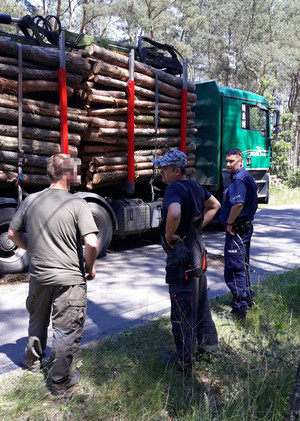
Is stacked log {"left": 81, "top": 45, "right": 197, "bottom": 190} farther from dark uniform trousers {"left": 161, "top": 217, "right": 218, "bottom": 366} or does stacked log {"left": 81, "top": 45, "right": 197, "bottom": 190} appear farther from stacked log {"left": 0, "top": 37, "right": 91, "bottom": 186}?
dark uniform trousers {"left": 161, "top": 217, "right": 218, "bottom": 366}

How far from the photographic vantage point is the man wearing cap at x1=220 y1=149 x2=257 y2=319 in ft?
15.1

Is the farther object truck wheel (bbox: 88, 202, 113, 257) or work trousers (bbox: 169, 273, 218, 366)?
truck wheel (bbox: 88, 202, 113, 257)

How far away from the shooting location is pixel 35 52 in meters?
6.36

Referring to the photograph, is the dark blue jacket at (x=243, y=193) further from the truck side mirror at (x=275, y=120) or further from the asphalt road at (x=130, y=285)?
the truck side mirror at (x=275, y=120)

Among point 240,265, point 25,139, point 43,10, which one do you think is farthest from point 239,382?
point 43,10

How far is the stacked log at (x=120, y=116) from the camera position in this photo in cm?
727

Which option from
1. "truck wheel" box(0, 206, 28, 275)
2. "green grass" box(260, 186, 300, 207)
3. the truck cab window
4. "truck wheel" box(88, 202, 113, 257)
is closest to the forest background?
"green grass" box(260, 186, 300, 207)

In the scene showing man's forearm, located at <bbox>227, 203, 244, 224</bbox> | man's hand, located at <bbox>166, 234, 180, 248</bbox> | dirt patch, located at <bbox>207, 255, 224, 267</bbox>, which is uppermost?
man's forearm, located at <bbox>227, 203, 244, 224</bbox>

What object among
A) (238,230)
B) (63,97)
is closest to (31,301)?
(238,230)

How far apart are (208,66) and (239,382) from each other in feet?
130

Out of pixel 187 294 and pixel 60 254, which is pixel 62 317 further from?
pixel 187 294

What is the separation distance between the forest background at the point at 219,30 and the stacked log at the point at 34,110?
813 inches

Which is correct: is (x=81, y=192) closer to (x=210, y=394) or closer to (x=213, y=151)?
(x=213, y=151)

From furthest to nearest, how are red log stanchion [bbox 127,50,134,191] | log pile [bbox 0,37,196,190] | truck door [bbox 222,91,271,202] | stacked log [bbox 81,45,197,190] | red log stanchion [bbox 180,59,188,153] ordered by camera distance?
1. truck door [bbox 222,91,271,202]
2. red log stanchion [bbox 180,59,188,153]
3. red log stanchion [bbox 127,50,134,191]
4. stacked log [bbox 81,45,197,190]
5. log pile [bbox 0,37,196,190]
